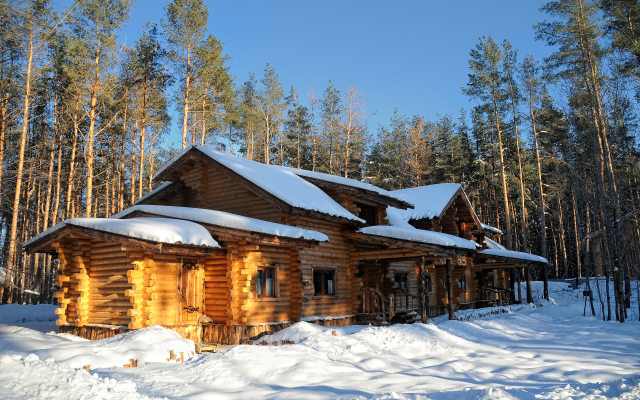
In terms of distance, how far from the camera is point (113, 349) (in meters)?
9.84

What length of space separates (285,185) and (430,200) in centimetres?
1163

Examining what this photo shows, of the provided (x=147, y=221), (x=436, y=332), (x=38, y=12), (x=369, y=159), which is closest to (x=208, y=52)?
(x=38, y=12)

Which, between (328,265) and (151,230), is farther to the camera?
(328,265)

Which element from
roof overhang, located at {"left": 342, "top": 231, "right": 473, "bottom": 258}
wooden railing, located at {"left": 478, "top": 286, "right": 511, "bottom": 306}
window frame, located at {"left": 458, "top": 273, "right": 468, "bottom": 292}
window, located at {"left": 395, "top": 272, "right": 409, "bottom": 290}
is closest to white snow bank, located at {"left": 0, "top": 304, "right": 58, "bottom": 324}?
roof overhang, located at {"left": 342, "top": 231, "right": 473, "bottom": 258}

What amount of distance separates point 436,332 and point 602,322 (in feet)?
32.5

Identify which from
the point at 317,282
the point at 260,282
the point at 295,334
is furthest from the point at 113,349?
the point at 317,282

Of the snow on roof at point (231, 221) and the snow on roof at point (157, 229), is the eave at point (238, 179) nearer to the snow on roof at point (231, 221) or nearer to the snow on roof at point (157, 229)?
the snow on roof at point (231, 221)

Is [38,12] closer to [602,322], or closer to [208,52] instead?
[208,52]

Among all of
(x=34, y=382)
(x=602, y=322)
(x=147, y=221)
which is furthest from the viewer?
(x=602, y=322)

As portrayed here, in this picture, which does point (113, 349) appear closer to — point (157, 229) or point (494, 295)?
point (157, 229)

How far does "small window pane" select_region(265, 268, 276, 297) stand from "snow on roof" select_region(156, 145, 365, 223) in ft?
7.77

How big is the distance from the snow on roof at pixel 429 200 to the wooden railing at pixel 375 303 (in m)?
6.33

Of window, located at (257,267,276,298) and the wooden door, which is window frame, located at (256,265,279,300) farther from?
the wooden door

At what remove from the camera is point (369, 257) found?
18.5 metres
